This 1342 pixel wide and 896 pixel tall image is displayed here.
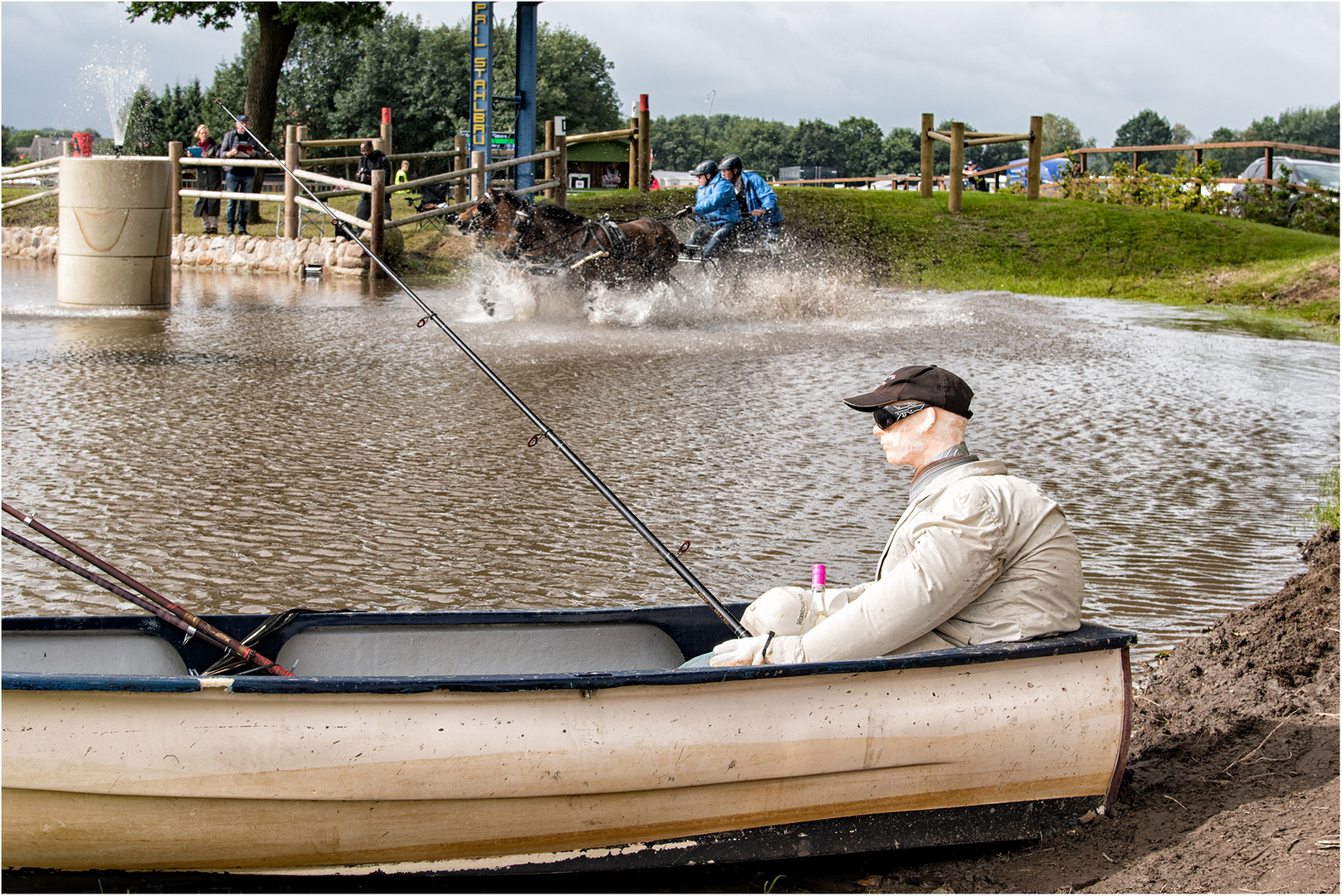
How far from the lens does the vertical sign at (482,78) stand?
76.5ft

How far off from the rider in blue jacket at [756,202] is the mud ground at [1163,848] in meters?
13.1

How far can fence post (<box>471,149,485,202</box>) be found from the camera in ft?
75.5

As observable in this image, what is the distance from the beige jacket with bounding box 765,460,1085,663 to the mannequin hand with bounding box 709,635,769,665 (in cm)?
4

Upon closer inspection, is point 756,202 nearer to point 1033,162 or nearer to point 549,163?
point 549,163

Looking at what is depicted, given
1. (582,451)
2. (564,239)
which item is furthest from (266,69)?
(582,451)

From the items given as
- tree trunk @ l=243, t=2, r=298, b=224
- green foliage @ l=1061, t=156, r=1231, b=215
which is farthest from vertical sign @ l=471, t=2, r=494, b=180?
green foliage @ l=1061, t=156, r=1231, b=215

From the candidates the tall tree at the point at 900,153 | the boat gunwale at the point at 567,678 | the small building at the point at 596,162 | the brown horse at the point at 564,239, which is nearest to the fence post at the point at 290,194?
the brown horse at the point at 564,239

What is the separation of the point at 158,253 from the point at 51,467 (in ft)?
28.4

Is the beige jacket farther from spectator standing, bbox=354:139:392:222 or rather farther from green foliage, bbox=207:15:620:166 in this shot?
green foliage, bbox=207:15:620:166

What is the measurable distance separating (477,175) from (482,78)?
1.75m

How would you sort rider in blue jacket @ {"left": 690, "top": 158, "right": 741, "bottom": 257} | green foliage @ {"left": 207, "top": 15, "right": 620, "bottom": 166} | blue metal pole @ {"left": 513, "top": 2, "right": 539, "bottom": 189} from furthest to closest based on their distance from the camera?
green foliage @ {"left": 207, "top": 15, "right": 620, "bottom": 166}
blue metal pole @ {"left": 513, "top": 2, "right": 539, "bottom": 189}
rider in blue jacket @ {"left": 690, "top": 158, "right": 741, "bottom": 257}

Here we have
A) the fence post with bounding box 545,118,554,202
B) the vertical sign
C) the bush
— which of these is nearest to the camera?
the vertical sign

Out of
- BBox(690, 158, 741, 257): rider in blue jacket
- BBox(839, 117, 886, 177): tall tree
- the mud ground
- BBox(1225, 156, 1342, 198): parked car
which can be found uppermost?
BBox(839, 117, 886, 177): tall tree

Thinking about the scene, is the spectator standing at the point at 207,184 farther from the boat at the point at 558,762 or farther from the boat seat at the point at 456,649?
the boat at the point at 558,762
